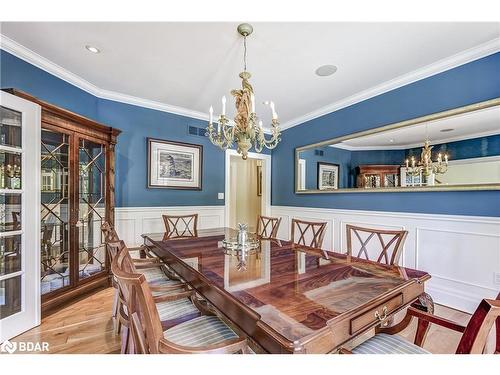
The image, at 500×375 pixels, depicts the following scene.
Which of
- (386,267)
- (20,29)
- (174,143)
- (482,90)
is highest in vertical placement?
(20,29)

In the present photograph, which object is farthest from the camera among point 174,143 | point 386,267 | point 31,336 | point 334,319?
point 174,143

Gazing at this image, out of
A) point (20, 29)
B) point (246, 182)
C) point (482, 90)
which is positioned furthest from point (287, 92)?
point (246, 182)

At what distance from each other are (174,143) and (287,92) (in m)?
1.93

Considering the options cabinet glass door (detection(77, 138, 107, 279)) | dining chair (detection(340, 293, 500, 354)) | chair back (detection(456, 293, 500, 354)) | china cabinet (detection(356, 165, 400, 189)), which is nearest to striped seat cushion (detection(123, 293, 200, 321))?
dining chair (detection(340, 293, 500, 354))

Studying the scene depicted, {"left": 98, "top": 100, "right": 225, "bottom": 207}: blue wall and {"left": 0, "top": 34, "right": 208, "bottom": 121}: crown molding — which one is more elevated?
{"left": 0, "top": 34, "right": 208, "bottom": 121}: crown molding

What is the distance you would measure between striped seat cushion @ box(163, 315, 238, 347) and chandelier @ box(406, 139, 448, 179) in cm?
264

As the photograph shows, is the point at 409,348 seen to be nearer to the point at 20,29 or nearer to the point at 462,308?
the point at 462,308

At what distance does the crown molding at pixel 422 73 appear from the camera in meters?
2.16

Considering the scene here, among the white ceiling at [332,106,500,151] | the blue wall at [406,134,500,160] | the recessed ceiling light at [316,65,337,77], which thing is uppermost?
the recessed ceiling light at [316,65,337,77]

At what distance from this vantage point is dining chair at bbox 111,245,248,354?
0.85m

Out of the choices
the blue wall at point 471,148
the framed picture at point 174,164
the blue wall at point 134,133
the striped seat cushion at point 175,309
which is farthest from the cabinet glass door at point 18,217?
the blue wall at point 471,148

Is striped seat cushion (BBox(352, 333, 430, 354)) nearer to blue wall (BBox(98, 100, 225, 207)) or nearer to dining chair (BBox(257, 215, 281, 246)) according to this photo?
dining chair (BBox(257, 215, 281, 246))

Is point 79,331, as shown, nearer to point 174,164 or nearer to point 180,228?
point 180,228

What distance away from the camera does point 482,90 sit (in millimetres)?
2207
